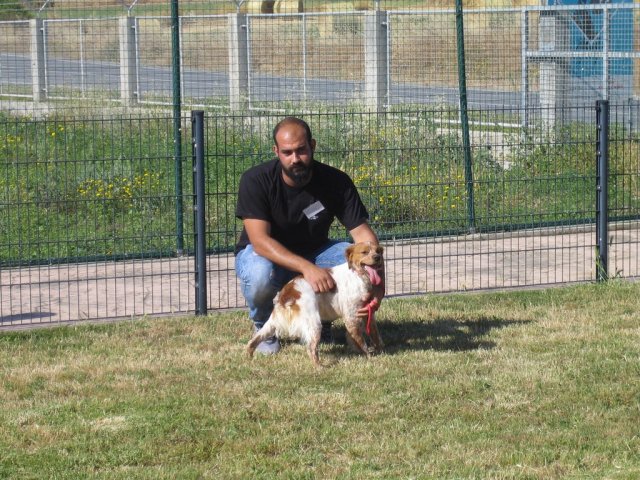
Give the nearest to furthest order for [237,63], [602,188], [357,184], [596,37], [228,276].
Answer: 1. [602,188]
2. [228,276]
3. [357,184]
4. [237,63]
5. [596,37]

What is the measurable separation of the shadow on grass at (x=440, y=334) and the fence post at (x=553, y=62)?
661cm

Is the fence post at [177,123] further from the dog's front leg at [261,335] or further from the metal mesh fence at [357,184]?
the dog's front leg at [261,335]

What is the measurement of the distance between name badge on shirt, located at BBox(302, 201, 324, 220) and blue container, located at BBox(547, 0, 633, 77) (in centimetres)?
923

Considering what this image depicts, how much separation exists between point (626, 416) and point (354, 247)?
6.50 ft

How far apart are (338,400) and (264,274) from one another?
144cm

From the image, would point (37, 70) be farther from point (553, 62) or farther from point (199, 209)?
point (199, 209)

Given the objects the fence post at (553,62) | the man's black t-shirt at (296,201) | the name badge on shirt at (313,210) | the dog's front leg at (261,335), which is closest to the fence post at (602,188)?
the man's black t-shirt at (296,201)

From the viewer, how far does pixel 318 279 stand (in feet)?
22.9

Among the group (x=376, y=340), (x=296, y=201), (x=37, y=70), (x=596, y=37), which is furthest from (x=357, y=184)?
(x=37, y=70)

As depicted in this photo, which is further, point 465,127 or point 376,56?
point 376,56

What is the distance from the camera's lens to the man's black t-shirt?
743cm

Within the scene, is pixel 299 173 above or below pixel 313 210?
above

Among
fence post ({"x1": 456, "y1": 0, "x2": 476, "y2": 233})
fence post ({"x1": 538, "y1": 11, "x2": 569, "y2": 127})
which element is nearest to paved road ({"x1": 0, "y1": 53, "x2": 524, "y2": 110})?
fence post ({"x1": 538, "y1": 11, "x2": 569, "y2": 127})

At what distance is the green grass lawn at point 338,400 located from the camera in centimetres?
526
